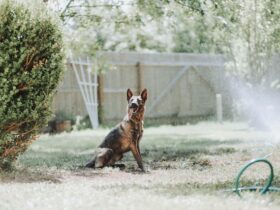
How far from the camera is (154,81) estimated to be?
1845 cm

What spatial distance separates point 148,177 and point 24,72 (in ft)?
6.88

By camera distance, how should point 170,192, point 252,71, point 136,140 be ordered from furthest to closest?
point 252,71, point 136,140, point 170,192

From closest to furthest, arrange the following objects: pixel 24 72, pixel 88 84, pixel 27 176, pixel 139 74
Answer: pixel 24 72 → pixel 27 176 → pixel 88 84 → pixel 139 74

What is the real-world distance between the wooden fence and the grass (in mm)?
3378

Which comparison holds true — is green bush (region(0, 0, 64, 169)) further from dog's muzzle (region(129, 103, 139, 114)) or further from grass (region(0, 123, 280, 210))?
dog's muzzle (region(129, 103, 139, 114))

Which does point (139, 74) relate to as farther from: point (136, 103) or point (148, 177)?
point (148, 177)

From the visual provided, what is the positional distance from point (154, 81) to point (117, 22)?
6.04 metres

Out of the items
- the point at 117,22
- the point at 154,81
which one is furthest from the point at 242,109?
the point at 117,22

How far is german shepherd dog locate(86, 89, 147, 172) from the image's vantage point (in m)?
8.04

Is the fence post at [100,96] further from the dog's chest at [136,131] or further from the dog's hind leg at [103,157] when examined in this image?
the dog's chest at [136,131]

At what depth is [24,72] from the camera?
7.38 metres

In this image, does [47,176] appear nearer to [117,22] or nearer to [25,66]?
[25,66]

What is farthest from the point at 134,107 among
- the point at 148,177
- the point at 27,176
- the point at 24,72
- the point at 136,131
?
the point at 27,176

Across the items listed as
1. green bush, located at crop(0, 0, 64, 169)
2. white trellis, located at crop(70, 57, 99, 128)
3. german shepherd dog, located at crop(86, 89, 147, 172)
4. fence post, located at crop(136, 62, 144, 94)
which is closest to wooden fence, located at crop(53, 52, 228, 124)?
fence post, located at crop(136, 62, 144, 94)
